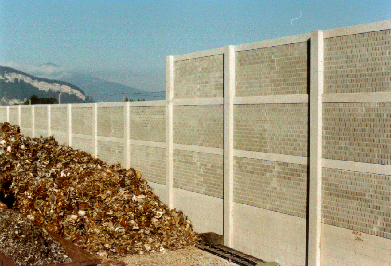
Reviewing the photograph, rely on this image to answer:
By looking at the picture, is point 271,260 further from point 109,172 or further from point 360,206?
point 109,172

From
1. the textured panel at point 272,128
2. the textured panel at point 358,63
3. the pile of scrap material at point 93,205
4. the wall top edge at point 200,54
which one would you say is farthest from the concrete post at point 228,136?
the textured panel at point 358,63

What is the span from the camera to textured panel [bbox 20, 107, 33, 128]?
1952 centimetres

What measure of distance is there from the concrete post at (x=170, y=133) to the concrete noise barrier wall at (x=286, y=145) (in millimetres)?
27

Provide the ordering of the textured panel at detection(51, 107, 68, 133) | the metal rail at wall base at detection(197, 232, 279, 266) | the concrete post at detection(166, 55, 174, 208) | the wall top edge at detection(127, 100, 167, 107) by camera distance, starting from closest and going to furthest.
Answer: the metal rail at wall base at detection(197, 232, 279, 266) → the concrete post at detection(166, 55, 174, 208) → the wall top edge at detection(127, 100, 167, 107) → the textured panel at detection(51, 107, 68, 133)

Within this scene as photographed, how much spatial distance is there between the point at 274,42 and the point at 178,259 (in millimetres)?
4854

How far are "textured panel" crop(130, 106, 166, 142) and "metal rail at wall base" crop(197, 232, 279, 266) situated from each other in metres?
2.96

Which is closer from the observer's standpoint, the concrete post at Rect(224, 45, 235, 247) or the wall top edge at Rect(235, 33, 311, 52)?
the wall top edge at Rect(235, 33, 311, 52)

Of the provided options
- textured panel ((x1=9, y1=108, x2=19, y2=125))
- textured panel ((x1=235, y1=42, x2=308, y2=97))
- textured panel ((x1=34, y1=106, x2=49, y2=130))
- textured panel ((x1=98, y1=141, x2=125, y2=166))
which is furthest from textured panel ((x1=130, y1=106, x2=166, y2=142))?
textured panel ((x1=9, y1=108, x2=19, y2=125))

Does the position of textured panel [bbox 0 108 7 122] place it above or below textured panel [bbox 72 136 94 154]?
above

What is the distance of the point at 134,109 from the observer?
1183 cm

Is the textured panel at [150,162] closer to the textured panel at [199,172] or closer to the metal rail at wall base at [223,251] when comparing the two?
the textured panel at [199,172]

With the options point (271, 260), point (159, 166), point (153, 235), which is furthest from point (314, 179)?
point (159, 166)

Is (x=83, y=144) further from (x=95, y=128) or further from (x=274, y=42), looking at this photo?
(x=274, y=42)

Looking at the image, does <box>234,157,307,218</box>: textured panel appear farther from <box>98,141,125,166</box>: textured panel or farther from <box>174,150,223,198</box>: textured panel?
<box>98,141,125,166</box>: textured panel
